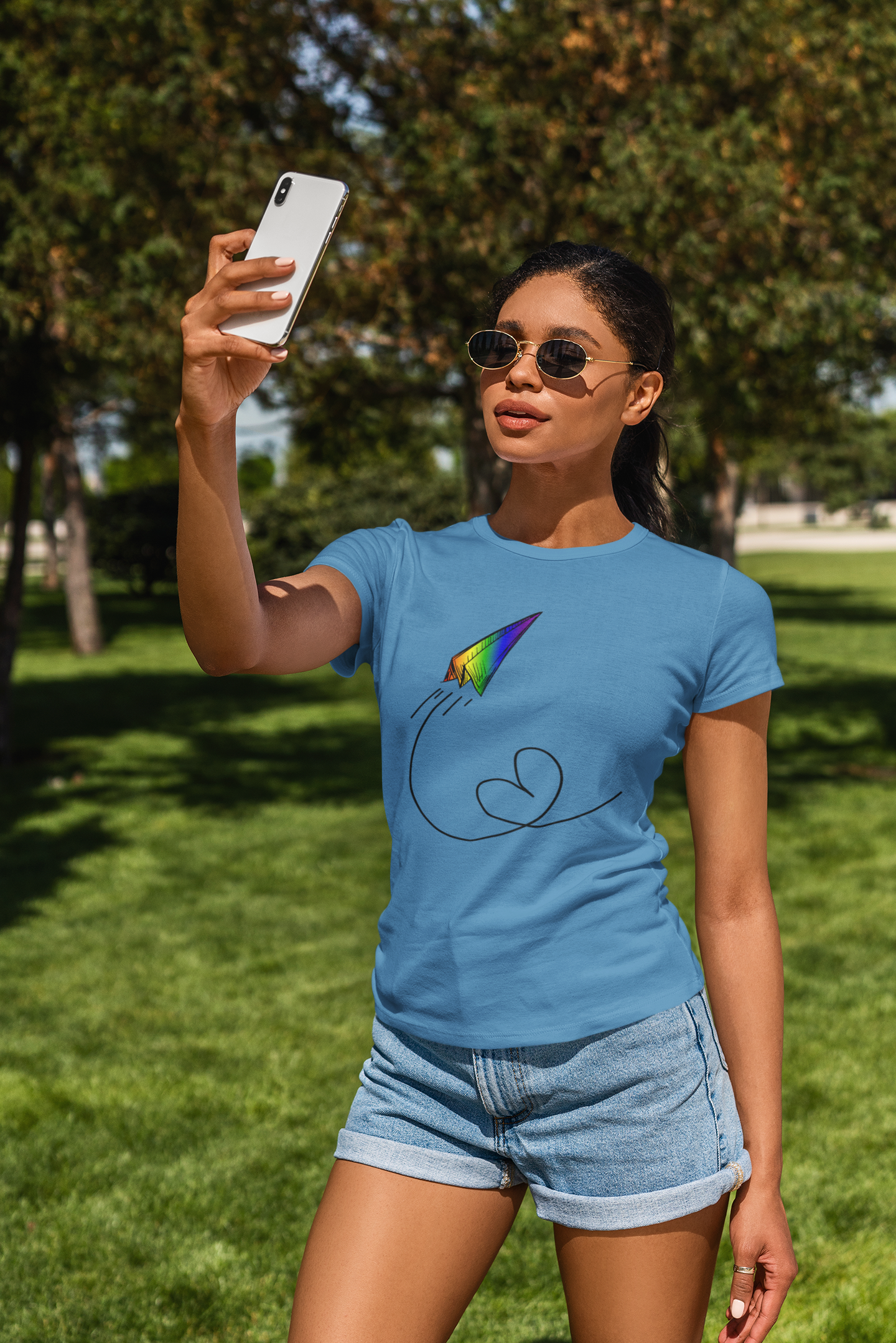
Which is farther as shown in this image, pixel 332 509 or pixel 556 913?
pixel 332 509

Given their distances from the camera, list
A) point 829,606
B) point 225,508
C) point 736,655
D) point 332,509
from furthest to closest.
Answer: point 332,509 < point 829,606 < point 736,655 < point 225,508

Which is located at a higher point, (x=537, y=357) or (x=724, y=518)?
(x=537, y=357)

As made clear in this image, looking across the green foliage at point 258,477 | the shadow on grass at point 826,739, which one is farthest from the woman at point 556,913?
the green foliage at point 258,477

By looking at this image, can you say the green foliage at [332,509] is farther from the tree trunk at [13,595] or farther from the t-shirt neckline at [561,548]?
the t-shirt neckline at [561,548]

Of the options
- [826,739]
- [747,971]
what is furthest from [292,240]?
[826,739]

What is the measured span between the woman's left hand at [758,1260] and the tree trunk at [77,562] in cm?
2059

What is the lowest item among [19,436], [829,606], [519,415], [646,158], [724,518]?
[829,606]

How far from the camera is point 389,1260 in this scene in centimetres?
183

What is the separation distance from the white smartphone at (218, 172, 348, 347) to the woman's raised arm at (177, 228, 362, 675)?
1cm

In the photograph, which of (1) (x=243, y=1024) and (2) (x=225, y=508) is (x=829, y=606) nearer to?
(1) (x=243, y=1024)

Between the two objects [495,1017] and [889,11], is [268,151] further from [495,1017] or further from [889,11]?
[495,1017]

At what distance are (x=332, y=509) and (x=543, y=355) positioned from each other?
29.3m

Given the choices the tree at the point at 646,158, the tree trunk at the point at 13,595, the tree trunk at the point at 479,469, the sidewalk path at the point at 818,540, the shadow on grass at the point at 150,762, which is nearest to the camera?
the tree at the point at 646,158

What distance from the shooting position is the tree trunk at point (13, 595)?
11.8m
